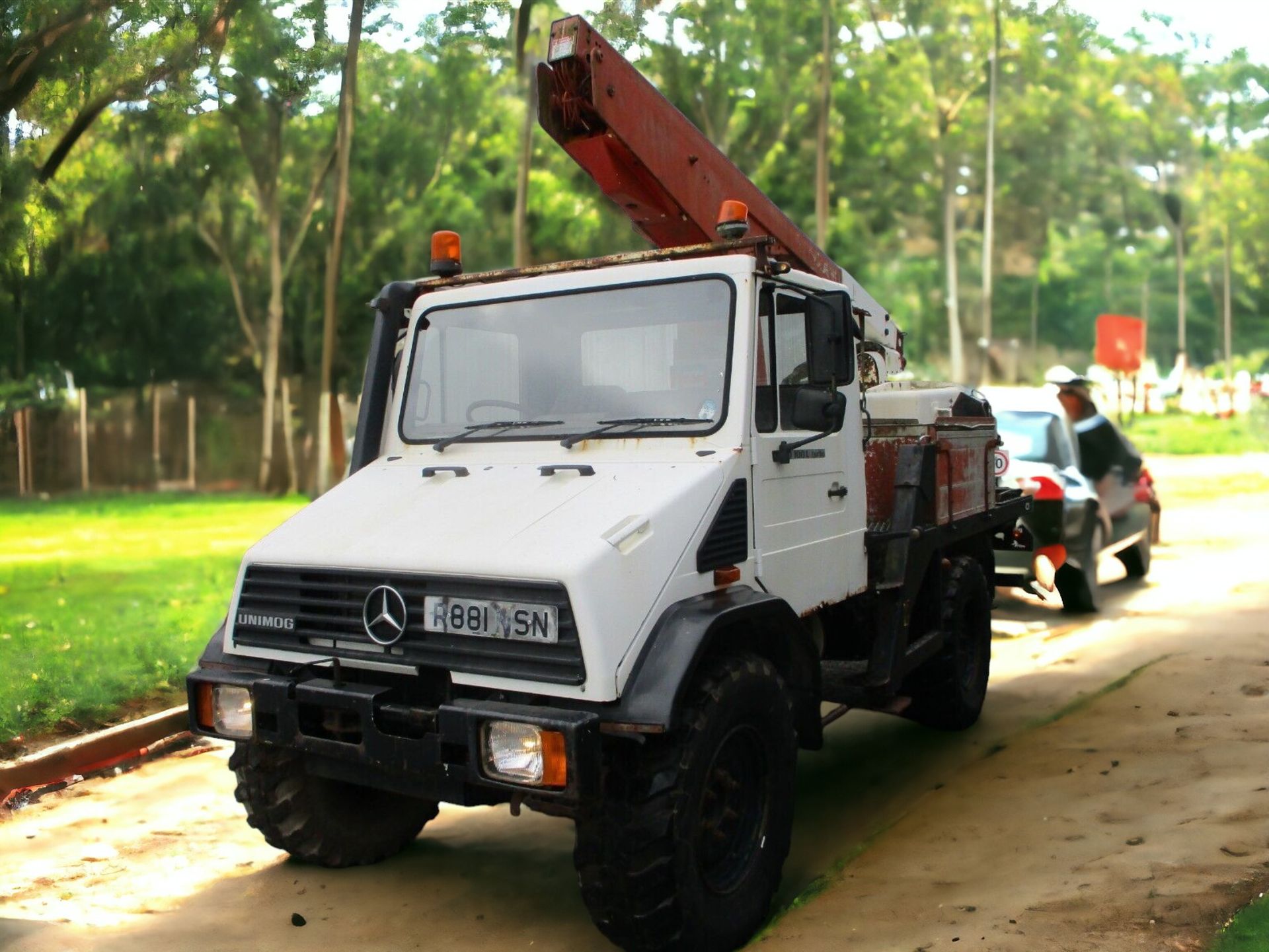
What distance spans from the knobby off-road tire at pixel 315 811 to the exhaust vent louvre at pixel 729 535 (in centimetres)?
154

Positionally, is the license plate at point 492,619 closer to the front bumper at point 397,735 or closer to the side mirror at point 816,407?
the front bumper at point 397,735

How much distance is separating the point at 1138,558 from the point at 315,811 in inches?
396

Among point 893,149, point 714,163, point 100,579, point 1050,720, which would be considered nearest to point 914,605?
point 1050,720

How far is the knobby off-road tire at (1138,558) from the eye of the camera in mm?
12430

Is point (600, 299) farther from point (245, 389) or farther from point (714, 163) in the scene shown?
point (245, 389)

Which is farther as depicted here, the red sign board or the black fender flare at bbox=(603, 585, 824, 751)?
the red sign board

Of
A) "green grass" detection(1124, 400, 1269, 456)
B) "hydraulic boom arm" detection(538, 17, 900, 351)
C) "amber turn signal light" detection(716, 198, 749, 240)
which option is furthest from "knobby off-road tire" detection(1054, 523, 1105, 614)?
"green grass" detection(1124, 400, 1269, 456)

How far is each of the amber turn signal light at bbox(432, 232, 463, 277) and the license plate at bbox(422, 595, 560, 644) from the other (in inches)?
75.6

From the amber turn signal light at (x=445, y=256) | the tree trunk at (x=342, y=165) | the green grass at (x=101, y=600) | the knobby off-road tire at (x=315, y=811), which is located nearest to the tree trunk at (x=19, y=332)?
the green grass at (x=101, y=600)

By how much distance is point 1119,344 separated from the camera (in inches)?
1556

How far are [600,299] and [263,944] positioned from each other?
2.70 m

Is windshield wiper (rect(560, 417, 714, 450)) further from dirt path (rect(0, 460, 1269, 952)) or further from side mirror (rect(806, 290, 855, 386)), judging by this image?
dirt path (rect(0, 460, 1269, 952))

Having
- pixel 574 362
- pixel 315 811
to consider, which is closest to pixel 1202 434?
pixel 574 362

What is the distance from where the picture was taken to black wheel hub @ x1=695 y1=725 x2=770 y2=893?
409 centimetres
